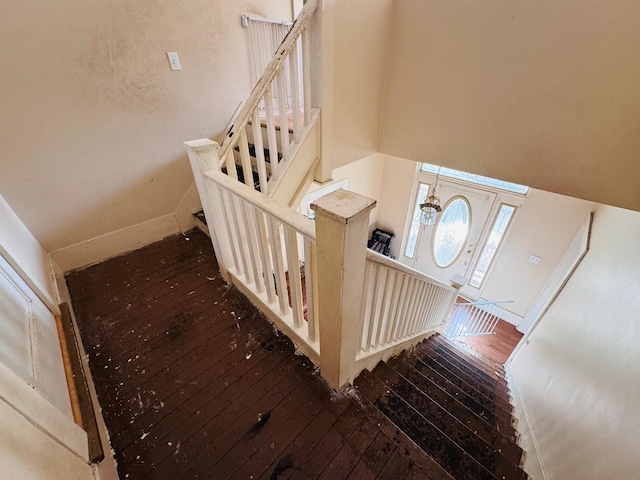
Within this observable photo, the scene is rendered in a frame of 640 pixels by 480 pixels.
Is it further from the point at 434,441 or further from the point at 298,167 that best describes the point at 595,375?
the point at 298,167

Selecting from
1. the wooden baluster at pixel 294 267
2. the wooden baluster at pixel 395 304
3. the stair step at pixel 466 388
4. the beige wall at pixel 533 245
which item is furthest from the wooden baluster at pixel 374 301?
the beige wall at pixel 533 245

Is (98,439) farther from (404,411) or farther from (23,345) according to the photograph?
(404,411)

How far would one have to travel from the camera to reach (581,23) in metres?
1.48

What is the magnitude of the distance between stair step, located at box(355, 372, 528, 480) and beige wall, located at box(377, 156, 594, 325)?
3.20 meters

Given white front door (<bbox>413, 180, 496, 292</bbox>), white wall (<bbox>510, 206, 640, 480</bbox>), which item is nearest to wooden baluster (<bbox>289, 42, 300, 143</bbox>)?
white wall (<bbox>510, 206, 640, 480</bbox>)

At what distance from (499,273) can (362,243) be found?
415cm

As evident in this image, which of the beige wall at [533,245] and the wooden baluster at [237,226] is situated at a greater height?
the wooden baluster at [237,226]

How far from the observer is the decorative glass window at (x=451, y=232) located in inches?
164

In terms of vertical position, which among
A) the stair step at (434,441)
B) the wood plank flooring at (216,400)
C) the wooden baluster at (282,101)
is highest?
the wooden baluster at (282,101)

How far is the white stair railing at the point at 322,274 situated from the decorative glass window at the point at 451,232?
8.67ft

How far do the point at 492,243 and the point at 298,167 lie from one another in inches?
138

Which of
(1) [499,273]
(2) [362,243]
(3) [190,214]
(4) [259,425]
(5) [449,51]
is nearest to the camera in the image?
(2) [362,243]

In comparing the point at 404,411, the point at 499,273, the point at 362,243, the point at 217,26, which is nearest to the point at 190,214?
the point at 217,26

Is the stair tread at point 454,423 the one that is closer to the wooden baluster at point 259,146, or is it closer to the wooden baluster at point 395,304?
the wooden baluster at point 395,304
